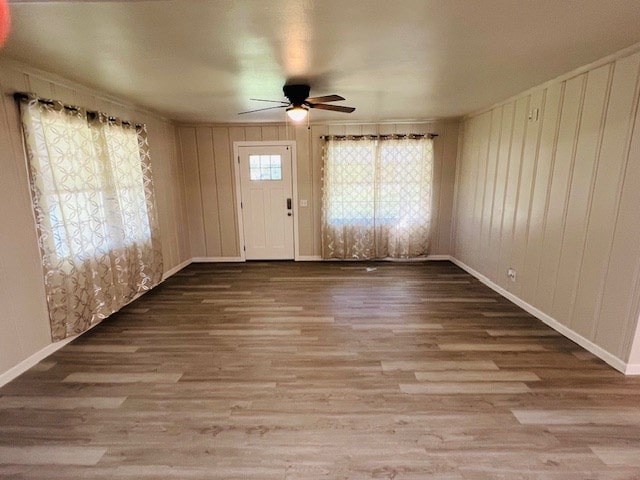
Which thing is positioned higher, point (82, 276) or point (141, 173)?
point (141, 173)

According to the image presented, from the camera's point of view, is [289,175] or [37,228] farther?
[289,175]

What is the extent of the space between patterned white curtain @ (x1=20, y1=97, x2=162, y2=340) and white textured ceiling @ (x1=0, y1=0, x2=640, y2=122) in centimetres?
44

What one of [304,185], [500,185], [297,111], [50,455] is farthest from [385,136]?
[50,455]

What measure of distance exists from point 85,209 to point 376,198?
3923 millimetres

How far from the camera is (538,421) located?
1923 millimetres

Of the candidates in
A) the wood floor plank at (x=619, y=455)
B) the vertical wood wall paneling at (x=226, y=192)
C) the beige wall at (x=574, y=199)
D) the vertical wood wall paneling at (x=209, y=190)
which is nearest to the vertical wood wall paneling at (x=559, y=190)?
the beige wall at (x=574, y=199)

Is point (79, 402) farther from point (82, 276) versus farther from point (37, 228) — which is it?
point (37, 228)

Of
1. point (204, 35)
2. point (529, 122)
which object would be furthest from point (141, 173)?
point (529, 122)

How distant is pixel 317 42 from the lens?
209cm

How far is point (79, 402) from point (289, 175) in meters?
4.05

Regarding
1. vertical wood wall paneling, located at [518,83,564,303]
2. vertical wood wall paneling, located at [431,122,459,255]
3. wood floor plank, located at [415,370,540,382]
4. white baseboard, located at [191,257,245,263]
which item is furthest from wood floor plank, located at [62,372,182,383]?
vertical wood wall paneling, located at [431,122,459,255]

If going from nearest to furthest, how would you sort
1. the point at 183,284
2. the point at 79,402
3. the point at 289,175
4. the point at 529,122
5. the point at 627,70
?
the point at 79,402
the point at 627,70
the point at 529,122
the point at 183,284
the point at 289,175

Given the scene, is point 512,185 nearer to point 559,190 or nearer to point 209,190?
point 559,190

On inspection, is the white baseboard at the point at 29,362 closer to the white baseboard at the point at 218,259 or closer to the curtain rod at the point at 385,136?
the white baseboard at the point at 218,259
